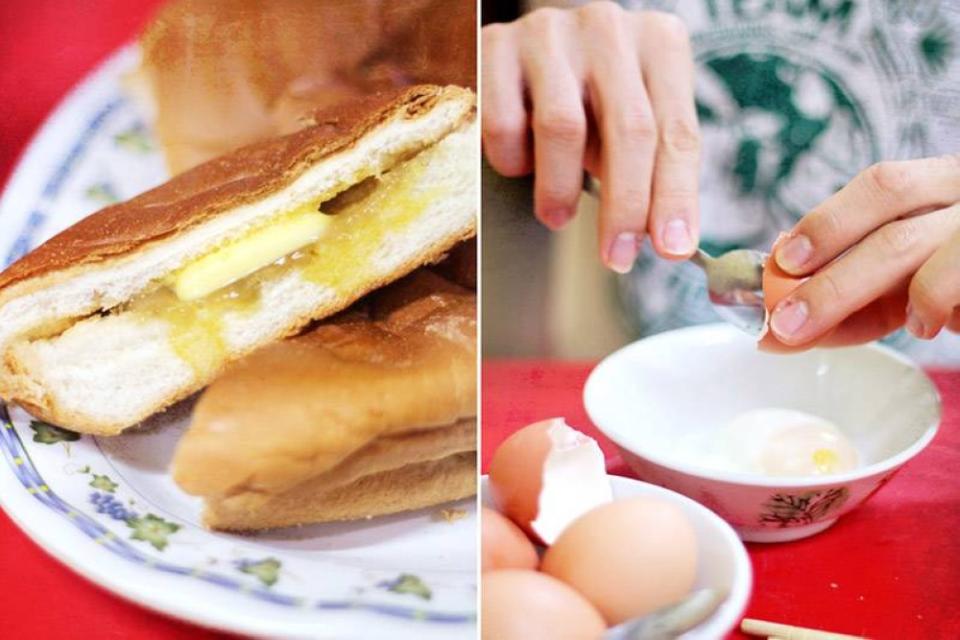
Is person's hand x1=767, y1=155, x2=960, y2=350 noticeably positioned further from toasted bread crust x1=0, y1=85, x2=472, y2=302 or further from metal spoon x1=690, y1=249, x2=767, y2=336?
toasted bread crust x1=0, y1=85, x2=472, y2=302

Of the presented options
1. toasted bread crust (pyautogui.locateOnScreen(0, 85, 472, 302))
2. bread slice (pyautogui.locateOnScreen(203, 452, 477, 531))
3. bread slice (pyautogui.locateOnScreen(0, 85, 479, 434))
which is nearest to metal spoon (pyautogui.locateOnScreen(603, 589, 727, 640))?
bread slice (pyautogui.locateOnScreen(203, 452, 477, 531))

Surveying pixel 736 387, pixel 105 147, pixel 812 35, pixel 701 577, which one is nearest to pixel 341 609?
pixel 701 577

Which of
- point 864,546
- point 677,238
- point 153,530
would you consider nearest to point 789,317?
point 677,238

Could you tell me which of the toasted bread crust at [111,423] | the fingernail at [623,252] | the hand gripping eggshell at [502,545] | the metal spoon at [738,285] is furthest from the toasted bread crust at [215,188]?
the hand gripping eggshell at [502,545]

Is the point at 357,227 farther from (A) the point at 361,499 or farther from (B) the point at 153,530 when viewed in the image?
(B) the point at 153,530

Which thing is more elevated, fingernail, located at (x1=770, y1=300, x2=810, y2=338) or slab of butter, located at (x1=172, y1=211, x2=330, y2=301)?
slab of butter, located at (x1=172, y1=211, x2=330, y2=301)

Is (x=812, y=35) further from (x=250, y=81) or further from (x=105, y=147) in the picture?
(x=105, y=147)

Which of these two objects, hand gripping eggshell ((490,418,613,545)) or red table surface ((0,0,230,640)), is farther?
red table surface ((0,0,230,640))

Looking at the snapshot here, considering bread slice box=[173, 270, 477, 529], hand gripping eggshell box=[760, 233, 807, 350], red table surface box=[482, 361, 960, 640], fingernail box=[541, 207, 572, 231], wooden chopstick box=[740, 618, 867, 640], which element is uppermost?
fingernail box=[541, 207, 572, 231]
